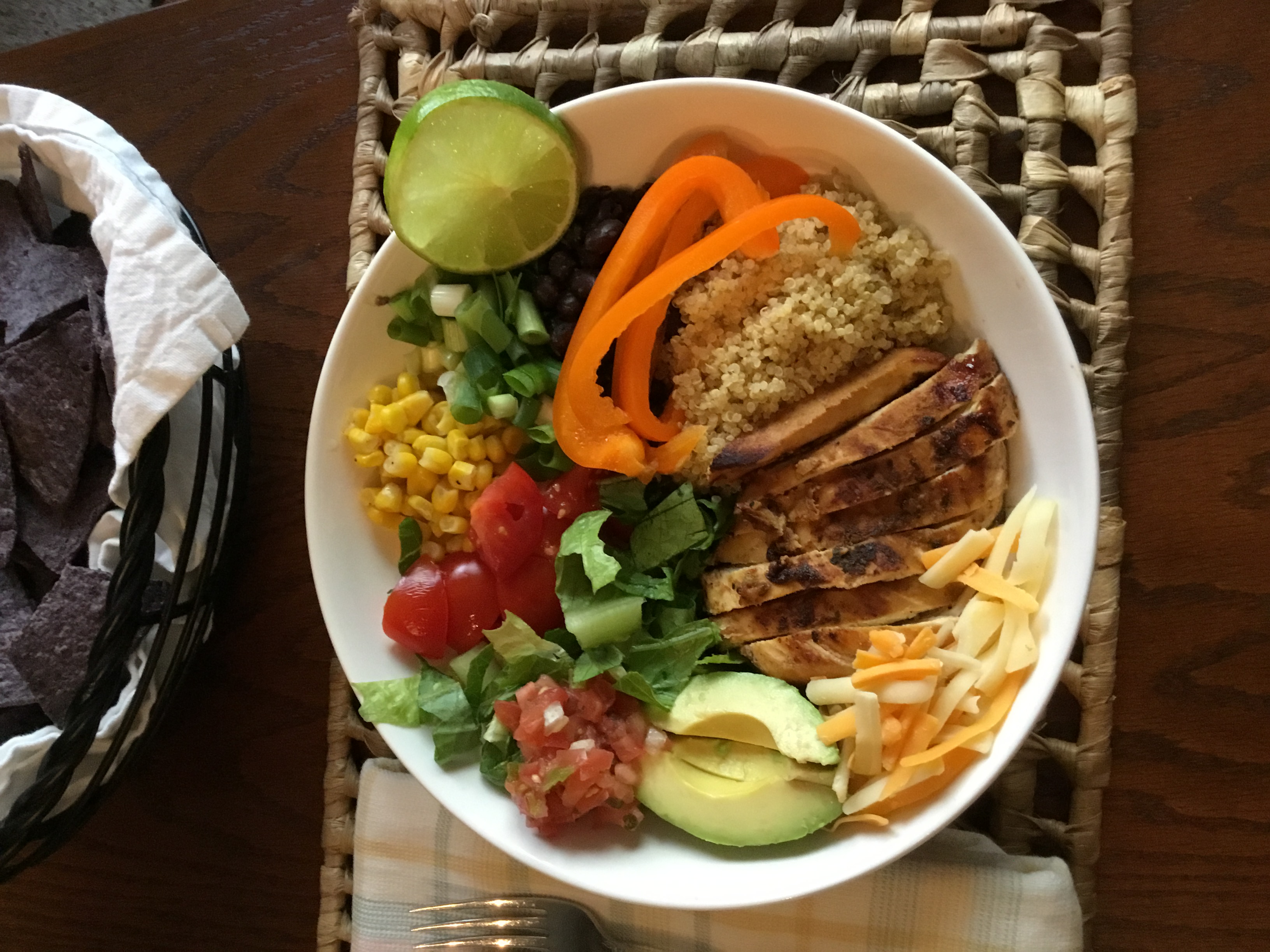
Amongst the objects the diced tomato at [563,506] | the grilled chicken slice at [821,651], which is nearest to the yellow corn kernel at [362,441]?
the diced tomato at [563,506]

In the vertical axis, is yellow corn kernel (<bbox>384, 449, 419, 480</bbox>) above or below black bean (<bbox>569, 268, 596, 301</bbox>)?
below

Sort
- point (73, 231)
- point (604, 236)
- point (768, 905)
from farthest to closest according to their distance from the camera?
point (73, 231), point (604, 236), point (768, 905)

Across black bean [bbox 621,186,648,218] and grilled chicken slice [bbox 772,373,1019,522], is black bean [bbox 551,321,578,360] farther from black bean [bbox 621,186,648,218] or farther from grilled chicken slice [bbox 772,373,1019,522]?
grilled chicken slice [bbox 772,373,1019,522]

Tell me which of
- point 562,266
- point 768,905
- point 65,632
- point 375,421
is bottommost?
point 768,905

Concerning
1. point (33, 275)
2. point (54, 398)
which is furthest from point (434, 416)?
point (33, 275)

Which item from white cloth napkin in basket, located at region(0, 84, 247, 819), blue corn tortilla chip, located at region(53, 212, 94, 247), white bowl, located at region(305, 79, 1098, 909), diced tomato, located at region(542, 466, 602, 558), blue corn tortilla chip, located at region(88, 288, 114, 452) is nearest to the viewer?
white bowl, located at region(305, 79, 1098, 909)

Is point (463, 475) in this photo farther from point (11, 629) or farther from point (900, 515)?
point (11, 629)

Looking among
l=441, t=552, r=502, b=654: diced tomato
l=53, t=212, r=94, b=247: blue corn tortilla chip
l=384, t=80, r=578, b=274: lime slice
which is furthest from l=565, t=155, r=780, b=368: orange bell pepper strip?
l=53, t=212, r=94, b=247: blue corn tortilla chip

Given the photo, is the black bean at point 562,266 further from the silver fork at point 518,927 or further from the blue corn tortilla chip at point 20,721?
the blue corn tortilla chip at point 20,721
